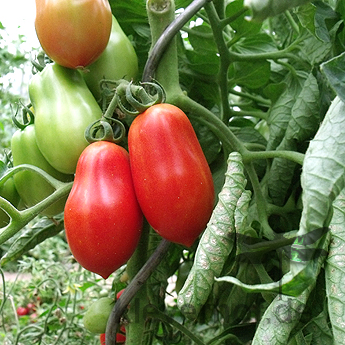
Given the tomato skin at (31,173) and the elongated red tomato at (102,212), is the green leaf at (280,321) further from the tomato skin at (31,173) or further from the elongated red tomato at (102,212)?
the tomato skin at (31,173)

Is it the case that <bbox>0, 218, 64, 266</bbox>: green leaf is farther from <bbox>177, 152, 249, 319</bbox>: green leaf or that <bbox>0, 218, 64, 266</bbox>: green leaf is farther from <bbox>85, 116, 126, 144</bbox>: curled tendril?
<bbox>177, 152, 249, 319</bbox>: green leaf

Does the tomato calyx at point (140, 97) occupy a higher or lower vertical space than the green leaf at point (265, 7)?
lower

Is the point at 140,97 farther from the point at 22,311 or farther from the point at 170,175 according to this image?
the point at 22,311

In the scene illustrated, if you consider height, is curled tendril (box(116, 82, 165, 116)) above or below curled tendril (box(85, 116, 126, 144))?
above

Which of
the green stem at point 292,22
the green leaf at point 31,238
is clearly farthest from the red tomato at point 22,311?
the green stem at point 292,22

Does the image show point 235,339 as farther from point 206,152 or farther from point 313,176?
point 313,176

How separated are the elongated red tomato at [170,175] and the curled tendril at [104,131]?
37mm

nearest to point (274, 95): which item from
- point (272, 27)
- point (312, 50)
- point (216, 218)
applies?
point (312, 50)

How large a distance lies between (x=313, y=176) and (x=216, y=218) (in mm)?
119

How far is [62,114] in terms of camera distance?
Answer: 1.63 feet

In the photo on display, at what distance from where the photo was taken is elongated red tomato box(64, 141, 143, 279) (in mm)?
438

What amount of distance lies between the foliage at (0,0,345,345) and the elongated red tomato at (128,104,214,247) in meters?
0.03

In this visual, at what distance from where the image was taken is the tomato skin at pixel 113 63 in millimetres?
539

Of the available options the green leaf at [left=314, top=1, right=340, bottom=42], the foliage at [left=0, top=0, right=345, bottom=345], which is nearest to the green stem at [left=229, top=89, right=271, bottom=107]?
the foliage at [left=0, top=0, right=345, bottom=345]
